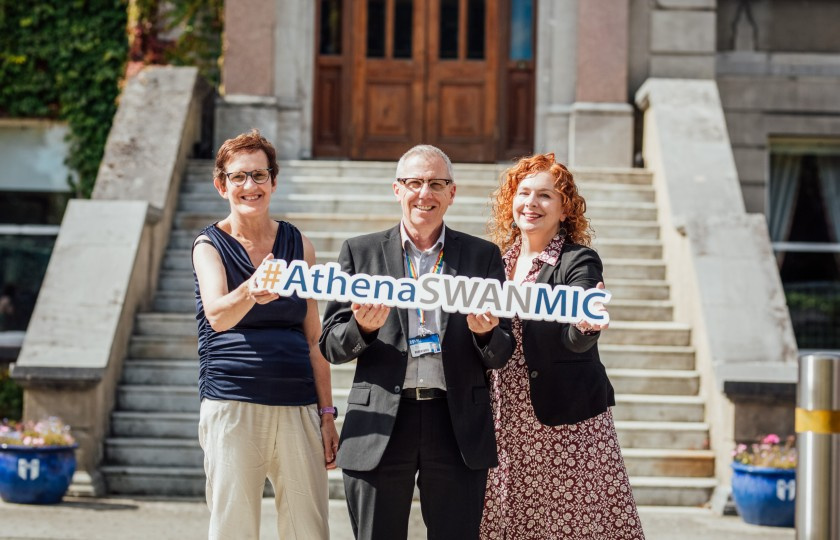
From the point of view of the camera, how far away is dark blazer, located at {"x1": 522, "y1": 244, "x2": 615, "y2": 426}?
4.66 metres

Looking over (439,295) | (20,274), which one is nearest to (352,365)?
(439,295)

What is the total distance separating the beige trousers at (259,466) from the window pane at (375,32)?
10.1 m

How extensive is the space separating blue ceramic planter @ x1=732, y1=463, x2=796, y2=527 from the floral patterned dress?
3.46m

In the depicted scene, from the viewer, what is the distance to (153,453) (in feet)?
28.5

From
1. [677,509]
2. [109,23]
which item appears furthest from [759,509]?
[109,23]

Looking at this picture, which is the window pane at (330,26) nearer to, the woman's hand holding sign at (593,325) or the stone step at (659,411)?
the stone step at (659,411)

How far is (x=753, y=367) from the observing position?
863 cm

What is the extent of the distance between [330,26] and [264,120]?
1.52 meters

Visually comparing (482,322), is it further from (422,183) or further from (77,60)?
(77,60)

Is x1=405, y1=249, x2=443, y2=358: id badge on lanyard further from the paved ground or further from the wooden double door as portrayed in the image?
the wooden double door

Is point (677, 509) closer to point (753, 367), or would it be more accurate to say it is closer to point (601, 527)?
point (753, 367)

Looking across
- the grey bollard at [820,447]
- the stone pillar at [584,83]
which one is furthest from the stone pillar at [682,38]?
the grey bollard at [820,447]

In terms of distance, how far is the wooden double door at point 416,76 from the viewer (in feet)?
46.0

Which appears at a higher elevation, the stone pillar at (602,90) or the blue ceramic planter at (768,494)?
the stone pillar at (602,90)
